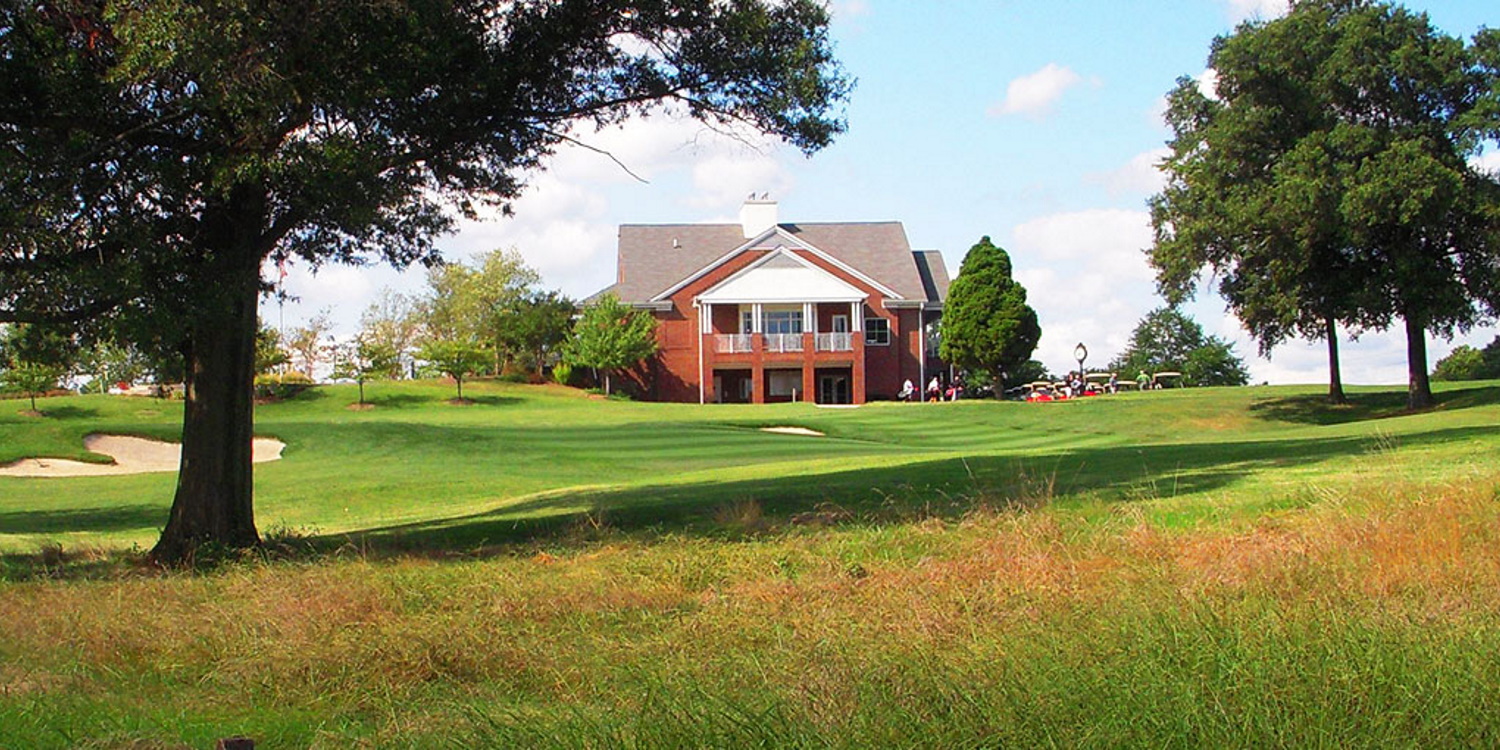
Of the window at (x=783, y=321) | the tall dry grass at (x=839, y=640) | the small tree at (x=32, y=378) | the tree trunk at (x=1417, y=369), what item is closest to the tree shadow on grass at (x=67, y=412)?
the small tree at (x=32, y=378)

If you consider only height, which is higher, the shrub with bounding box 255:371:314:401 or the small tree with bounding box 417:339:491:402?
the small tree with bounding box 417:339:491:402

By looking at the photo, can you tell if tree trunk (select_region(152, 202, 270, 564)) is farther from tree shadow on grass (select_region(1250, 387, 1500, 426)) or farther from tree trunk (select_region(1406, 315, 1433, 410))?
tree trunk (select_region(1406, 315, 1433, 410))

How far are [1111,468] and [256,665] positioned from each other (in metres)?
12.3

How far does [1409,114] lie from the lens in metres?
35.7

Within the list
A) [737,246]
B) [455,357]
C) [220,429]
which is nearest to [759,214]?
[737,246]

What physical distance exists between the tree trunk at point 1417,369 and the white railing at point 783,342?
27464 mm

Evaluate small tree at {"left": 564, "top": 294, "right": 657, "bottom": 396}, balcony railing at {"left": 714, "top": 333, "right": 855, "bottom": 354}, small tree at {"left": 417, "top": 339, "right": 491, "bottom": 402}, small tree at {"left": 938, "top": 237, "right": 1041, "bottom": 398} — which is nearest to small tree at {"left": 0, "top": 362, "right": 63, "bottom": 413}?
small tree at {"left": 417, "top": 339, "right": 491, "bottom": 402}

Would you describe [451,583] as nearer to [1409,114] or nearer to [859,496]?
[859,496]

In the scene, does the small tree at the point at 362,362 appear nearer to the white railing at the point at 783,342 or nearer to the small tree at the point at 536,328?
the small tree at the point at 536,328

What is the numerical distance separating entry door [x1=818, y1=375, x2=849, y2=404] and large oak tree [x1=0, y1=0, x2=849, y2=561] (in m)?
45.2

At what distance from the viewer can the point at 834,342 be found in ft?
198

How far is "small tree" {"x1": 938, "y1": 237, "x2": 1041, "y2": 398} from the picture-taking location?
5650cm

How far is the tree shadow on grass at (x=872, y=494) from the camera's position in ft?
45.3

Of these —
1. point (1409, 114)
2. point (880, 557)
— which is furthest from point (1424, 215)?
point (880, 557)
